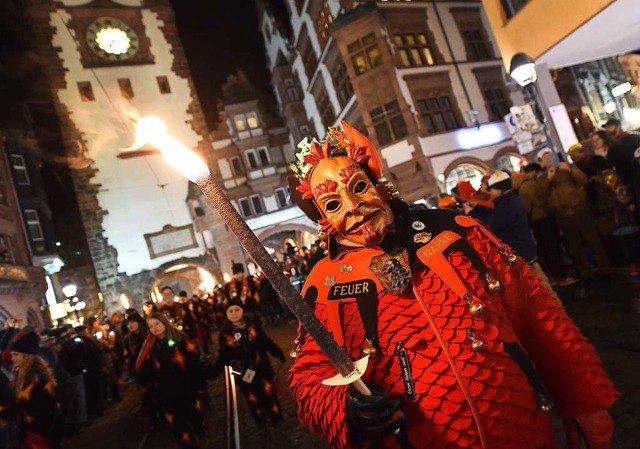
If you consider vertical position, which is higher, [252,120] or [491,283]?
[252,120]

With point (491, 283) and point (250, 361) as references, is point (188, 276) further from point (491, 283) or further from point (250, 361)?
point (491, 283)

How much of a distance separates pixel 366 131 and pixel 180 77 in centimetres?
1685

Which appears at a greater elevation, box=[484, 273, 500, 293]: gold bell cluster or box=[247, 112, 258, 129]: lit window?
box=[247, 112, 258, 129]: lit window

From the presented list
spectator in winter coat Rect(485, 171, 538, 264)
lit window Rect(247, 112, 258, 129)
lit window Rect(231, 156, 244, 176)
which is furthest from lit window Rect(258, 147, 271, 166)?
spectator in winter coat Rect(485, 171, 538, 264)

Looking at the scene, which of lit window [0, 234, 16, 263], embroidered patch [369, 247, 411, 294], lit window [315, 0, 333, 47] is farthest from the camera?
lit window [315, 0, 333, 47]

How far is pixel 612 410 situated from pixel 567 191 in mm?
3902

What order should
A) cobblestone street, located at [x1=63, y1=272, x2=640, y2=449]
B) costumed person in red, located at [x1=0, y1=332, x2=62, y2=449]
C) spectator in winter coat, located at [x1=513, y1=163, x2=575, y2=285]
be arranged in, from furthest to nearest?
spectator in winter coat, located at [x1=513, y1=163, x2=575, y2=285] → costumed person in red, located at [x1=0, y1=332, x2=62, y2=449] → cobblestone street, located at [x1=63, y1=272, x2=640, y2=449]

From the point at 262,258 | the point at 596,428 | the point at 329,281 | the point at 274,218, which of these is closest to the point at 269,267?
the point at 262,258

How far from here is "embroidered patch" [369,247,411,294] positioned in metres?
1.64

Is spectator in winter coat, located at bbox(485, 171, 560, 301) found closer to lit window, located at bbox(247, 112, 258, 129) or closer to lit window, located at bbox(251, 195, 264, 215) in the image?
lit window, located at bbox(251, 195, 264, 215)

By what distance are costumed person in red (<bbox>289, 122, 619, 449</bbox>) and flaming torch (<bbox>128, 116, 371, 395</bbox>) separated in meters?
0.11

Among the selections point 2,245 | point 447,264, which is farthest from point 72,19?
point 447,264

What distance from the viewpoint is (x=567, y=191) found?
625cm

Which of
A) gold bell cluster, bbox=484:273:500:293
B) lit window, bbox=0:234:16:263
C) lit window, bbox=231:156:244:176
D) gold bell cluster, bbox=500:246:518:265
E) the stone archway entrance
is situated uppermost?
lit window, bbox=231:156:244:176
